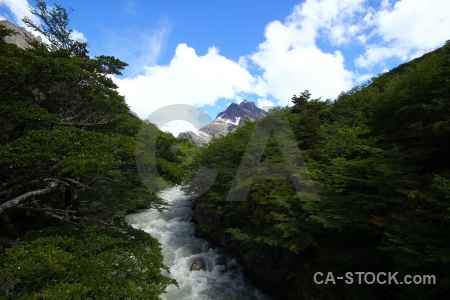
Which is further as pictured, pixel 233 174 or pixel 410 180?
pixel 233 174

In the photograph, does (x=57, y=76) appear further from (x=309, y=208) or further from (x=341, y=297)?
(x=341, y=297)

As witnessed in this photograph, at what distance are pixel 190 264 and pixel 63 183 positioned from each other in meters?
11.0

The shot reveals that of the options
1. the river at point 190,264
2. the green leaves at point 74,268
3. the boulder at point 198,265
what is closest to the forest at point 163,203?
the green leaves at point 74,268

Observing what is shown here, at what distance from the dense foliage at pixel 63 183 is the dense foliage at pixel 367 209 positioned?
20.3ft

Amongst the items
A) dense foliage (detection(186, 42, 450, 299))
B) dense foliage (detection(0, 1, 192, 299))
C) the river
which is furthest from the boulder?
dense foliage (detection(0, 1, 192, 299))

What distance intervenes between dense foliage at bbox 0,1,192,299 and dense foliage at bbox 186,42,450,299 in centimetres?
620

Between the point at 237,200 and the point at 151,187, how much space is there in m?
6.53

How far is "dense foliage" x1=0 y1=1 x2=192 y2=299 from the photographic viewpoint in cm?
591

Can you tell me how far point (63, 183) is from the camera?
30.3 feet

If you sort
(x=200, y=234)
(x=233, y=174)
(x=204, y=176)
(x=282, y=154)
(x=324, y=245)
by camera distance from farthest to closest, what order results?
(x=204, y=176)
(x=200, y=234)
(x=233, y=174)
(x=282, y=154)
(x=324, y=245)

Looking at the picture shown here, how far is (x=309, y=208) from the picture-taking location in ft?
33.1

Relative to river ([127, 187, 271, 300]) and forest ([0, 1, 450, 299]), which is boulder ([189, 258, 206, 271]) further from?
forest ([0, 1, 450, 299])

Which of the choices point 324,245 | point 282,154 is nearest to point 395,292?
point 324,245

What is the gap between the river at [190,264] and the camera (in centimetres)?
1342
